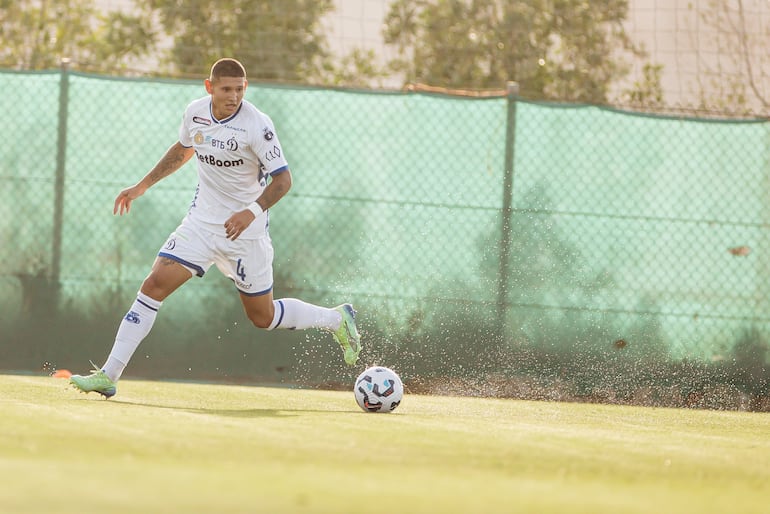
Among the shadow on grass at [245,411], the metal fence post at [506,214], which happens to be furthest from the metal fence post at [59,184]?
the metal fence post at [506,214]

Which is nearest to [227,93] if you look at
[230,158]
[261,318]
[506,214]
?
[230,158]

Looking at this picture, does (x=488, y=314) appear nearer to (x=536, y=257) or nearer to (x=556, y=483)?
(x=536, y=257)

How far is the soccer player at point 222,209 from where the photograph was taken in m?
7.73

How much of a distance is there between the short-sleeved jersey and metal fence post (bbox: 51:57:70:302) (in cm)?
268

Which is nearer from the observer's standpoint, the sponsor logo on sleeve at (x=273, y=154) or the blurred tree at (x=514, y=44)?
the sponsor logo on sleeve at (x=273, y=154)

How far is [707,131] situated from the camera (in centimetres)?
1073

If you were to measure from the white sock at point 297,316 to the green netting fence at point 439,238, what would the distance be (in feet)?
6.07

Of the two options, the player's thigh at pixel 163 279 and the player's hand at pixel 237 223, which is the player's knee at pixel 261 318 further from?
the player's hand at pixel 237 223

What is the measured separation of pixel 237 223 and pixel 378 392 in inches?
53.2

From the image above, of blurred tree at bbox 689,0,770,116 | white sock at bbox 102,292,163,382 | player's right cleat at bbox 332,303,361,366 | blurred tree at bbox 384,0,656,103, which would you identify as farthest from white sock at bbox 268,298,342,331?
blurred tree at bbox 384,0,656,103

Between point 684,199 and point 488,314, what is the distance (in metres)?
1.98

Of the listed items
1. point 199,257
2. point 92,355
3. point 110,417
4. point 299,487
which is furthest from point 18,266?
point 299,487

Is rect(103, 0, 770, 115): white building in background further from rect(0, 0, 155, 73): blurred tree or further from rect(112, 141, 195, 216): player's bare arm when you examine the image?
rect(0, 0, 155, 73): blurred tree

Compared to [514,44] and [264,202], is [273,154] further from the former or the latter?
[514,44]
